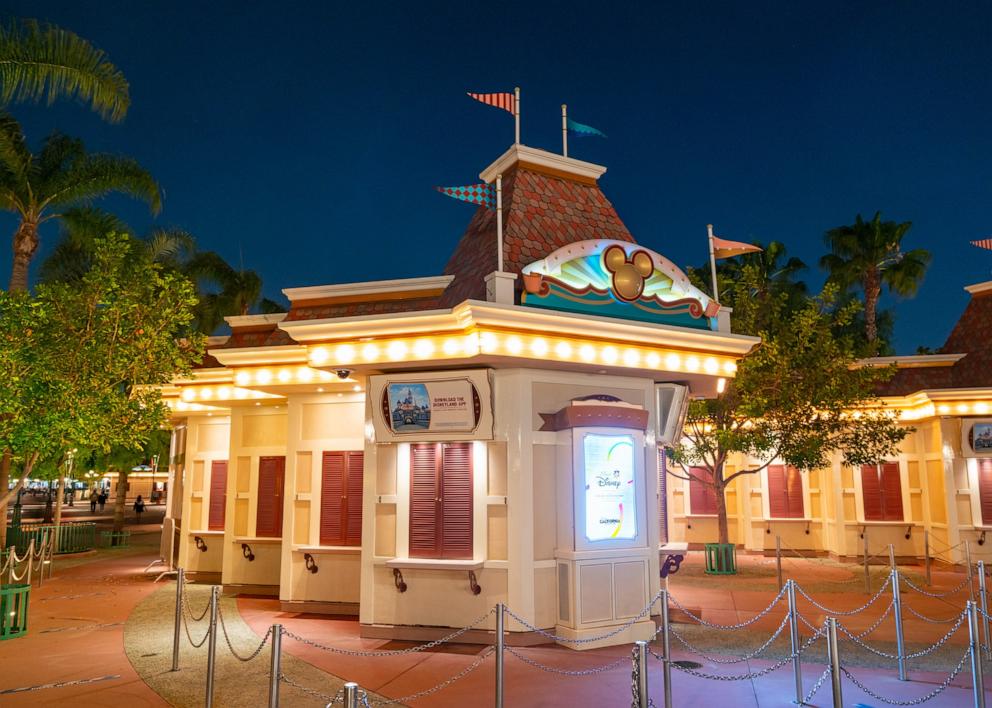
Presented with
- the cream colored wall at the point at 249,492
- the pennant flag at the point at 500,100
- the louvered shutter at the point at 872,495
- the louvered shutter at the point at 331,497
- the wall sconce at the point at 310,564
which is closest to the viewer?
the pennant flag at the point at 500,100

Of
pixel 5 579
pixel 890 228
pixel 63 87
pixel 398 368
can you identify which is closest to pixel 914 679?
pixel 398 368

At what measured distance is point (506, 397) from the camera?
10219 millimetres

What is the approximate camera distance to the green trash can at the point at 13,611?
10375mm

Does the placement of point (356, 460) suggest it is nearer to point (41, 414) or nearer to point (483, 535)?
point (483, 535)

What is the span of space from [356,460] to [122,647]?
14.5ft

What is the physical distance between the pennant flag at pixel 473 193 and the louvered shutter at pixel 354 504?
187 inches

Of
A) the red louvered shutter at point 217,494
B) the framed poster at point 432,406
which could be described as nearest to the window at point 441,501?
the framed poster at point 432,406

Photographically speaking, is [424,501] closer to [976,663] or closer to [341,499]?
[341,499]

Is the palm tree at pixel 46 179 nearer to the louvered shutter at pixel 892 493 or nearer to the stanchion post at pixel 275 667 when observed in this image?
the stanchion post at pixel 275 667

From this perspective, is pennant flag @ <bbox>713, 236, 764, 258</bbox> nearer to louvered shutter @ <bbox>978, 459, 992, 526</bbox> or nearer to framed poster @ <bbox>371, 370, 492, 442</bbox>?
framed poster @ <bbox>371, 370, 492, 442</bbox>

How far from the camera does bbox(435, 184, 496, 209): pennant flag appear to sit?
34.6 feet

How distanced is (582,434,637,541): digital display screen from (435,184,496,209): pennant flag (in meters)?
3.60

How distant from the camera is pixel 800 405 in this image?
17.6 m

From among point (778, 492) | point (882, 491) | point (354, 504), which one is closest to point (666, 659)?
point (354, 504)
